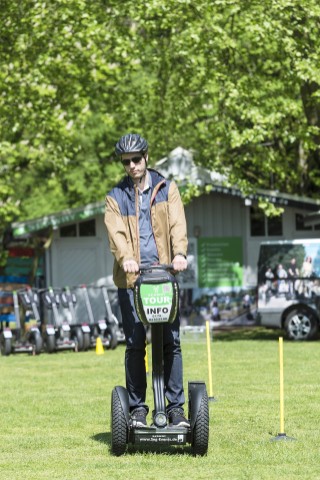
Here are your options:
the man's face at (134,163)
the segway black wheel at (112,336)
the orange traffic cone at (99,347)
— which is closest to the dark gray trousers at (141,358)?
the man's face at (134,163)

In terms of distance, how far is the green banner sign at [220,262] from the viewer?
33.3 metres

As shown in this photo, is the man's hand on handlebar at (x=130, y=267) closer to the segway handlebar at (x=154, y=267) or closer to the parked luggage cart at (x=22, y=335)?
the segway handlebar at (x=154, y=267)

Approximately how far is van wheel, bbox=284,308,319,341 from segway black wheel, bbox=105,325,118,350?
11.5 feet

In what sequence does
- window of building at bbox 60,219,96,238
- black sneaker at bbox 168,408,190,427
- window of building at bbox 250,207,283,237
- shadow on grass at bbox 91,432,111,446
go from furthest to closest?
window of building at bbox 250,207,283,237
window of building at bbox 60,219,96,238
shadow on grass at bbox 91,432,111,446
black sneaker at bbox 168,408,190,427

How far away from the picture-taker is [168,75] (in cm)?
3138

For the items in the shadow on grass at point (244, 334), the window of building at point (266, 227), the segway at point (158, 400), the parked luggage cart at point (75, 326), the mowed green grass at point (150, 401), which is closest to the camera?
the mowed green grass at point (150, 401)

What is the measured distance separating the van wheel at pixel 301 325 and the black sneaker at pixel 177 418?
17.8 m

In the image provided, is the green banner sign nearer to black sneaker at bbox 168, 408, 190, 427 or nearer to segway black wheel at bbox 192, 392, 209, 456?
black sneaker at bbox 168, 408, 190, 427

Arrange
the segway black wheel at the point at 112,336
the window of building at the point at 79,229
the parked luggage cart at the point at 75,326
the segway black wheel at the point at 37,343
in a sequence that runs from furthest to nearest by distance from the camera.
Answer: the window of building at the point at 79,229
the segway black wheel at the point at 112,336
the parked luggage cart at the point at 75,326
the segway black wheel at the point at 37,343

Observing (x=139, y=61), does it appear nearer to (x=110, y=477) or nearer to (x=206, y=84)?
(x=206, y=84)

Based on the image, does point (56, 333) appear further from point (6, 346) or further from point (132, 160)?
point (132, 160)

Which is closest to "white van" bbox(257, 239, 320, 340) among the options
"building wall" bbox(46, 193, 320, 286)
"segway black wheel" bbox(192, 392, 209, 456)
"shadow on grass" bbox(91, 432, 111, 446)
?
"building wall" bbox(46, 193, 320, 286)

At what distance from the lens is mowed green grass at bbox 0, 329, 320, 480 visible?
935 centimetres

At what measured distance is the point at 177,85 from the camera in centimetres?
3103
